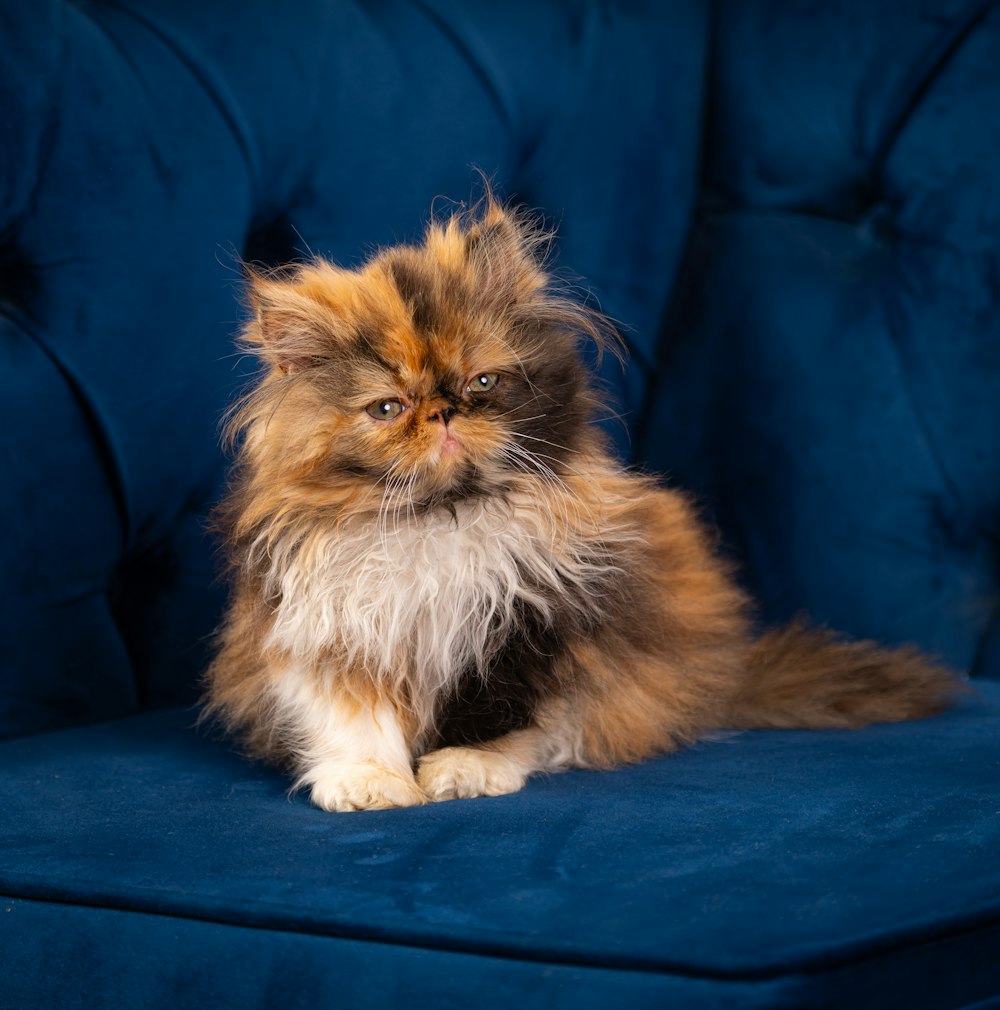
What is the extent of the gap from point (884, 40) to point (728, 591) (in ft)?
3.33

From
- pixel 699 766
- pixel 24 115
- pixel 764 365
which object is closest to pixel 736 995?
pixel 699 766

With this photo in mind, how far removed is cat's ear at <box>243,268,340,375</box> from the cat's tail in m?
0.79

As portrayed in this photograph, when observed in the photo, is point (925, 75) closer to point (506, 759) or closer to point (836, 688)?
point (836, 688)

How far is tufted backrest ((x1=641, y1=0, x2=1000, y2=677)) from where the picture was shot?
228 cm

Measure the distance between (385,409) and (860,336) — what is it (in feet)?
3.40

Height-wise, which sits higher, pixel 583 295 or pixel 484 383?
pixel 583 295

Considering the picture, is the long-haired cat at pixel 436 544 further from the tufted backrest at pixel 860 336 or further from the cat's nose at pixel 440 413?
the tufted backrest at pixel 860 336

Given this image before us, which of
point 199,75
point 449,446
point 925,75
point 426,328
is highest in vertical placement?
point 925,75

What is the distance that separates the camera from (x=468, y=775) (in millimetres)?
1614

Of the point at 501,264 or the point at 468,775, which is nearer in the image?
the point at 468,775

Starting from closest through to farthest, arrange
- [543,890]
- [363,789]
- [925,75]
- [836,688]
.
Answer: [543,890]
[363,789]
[836,688]
[925,75]

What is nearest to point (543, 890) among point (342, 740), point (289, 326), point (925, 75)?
point (342, 740)

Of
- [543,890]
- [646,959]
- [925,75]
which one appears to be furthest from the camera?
[925,75]

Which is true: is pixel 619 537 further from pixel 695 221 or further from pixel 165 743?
pixel 695 221
